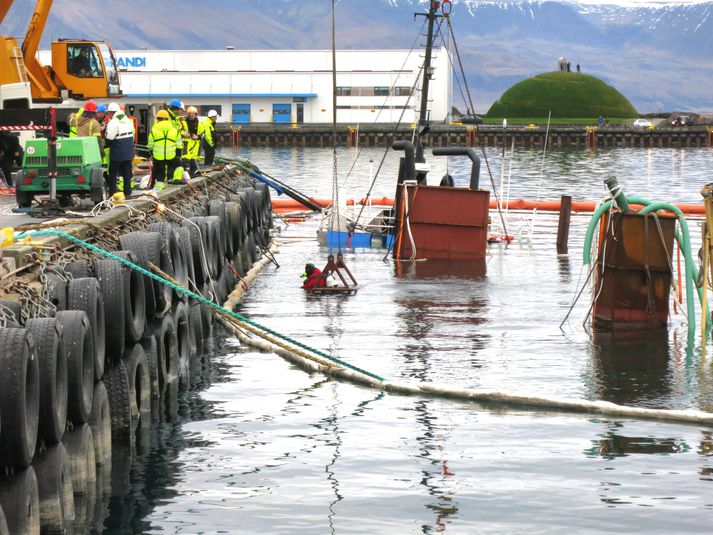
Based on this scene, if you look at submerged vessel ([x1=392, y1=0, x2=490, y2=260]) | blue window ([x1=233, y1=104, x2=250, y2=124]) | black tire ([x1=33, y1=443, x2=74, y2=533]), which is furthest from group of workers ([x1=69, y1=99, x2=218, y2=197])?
blue window ([x1=233, y1=104, x2=250, y2=124])

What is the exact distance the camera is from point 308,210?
43312 millimetres

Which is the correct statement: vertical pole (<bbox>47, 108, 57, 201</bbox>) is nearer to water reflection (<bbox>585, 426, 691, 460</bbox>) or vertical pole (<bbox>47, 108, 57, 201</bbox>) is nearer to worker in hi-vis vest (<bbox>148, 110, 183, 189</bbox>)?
worker in hi-vis vest (<bbox>148, 110, 183, 189</bbox>)

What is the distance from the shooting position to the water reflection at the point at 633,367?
15.6 metres

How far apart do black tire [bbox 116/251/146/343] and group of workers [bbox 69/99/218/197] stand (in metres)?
8.13

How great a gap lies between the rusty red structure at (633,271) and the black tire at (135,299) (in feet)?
25.0

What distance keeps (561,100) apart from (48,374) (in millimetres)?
167322

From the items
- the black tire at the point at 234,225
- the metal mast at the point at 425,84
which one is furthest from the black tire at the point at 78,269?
the metal mast at the point at 425,84

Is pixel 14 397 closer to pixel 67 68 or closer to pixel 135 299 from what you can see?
pixel 135 299

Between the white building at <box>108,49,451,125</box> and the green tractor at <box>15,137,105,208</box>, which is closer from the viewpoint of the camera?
the green tractor at <box>15,137,105,208</box>

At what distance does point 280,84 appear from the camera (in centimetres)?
12625

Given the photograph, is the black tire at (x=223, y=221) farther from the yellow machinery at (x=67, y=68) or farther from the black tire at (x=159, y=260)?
the yellow machinery at (x=67, y=68)

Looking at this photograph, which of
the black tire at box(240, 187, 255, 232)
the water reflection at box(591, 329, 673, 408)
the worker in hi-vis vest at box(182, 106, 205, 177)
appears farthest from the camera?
the black tire at box(240, 187, 255, 232)

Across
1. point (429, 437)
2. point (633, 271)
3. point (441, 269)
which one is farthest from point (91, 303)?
point (441, 269)

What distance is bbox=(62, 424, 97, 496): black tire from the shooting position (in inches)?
436
